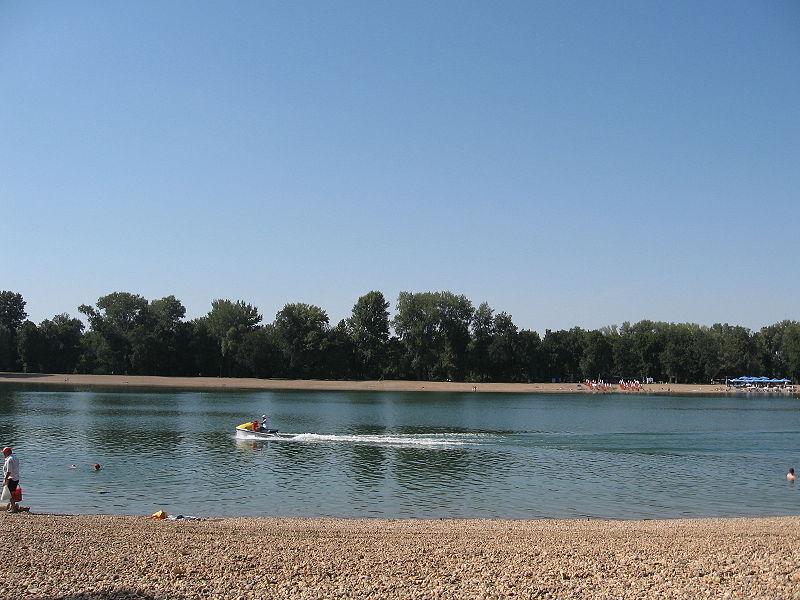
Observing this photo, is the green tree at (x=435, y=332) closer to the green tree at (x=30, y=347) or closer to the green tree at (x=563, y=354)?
the green tree at (x=563, y=354)

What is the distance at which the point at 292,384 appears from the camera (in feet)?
417

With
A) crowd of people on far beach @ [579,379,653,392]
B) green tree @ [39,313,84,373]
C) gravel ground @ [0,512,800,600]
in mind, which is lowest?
crowd of people on far beach @ [579,379,653,392]

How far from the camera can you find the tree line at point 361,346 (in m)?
135

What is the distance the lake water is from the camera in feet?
82.0

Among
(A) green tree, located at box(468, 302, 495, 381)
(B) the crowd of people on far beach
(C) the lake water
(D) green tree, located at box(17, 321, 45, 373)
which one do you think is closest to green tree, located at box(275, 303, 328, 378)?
(A) green tree, located at box(468, 302, 495, 381)

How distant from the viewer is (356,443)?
142 ft

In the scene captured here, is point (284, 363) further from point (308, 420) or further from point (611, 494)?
point (611, 494)

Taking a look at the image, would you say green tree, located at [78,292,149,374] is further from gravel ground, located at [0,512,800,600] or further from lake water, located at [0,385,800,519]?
gravel ground, located at [0,512,800,600]

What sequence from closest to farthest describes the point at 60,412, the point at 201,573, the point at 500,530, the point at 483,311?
the point at 201,573, the point at 500,530, the point at 60,412, the point at 483,311

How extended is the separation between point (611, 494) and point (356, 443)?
19.3 metres

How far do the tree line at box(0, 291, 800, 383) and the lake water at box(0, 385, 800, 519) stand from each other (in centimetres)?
7140

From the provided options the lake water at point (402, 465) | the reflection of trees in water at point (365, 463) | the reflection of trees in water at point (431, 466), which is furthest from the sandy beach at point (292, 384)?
the reflection of trees in water at point (431, 466)

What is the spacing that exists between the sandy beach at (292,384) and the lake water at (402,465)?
5884 centimetres

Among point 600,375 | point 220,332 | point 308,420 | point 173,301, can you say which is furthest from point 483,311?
point 308,420
